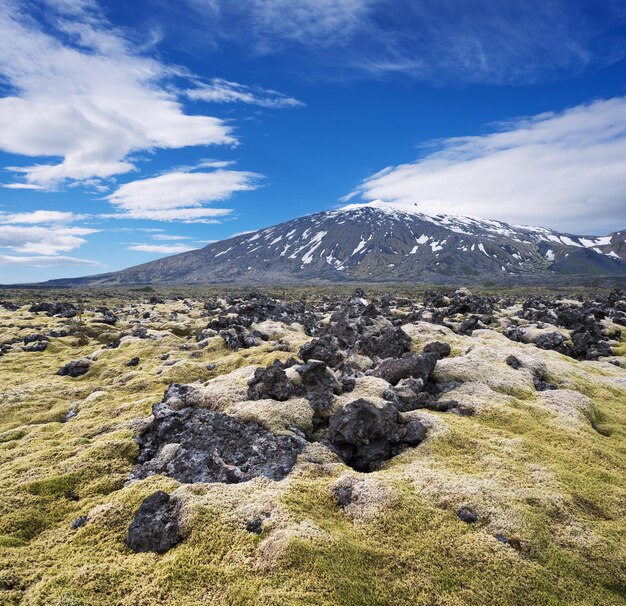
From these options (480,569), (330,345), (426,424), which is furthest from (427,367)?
(480,569)

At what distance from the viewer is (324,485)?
14.8 m

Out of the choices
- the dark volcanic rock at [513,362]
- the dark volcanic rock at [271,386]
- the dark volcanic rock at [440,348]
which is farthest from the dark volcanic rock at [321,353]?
the dark volcanic rock at [513,362]

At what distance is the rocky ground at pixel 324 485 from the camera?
10844 mm

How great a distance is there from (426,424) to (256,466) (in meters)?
8.25

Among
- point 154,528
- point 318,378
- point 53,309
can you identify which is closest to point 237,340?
point 318,378

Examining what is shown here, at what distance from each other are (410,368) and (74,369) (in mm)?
27671

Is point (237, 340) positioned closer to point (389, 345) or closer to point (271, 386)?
point (389, 345)

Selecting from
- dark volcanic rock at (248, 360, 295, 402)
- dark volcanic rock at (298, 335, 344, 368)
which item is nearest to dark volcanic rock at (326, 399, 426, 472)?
dark volcanic rock at (248, 360, 295, 402)

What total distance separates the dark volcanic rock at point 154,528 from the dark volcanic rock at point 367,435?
7.46 metres

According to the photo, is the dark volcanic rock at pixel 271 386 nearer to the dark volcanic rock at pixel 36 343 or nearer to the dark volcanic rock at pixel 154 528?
the dark volcanic rock at pixel 154 528

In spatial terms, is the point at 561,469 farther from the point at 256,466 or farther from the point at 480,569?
the point at 256,466

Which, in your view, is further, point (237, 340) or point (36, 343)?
point (36, 343)

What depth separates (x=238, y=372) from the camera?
2648cm

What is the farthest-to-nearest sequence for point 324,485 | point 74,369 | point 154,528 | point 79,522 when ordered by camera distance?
point 74,369
point 324,485
point 79,522
point 154,528
